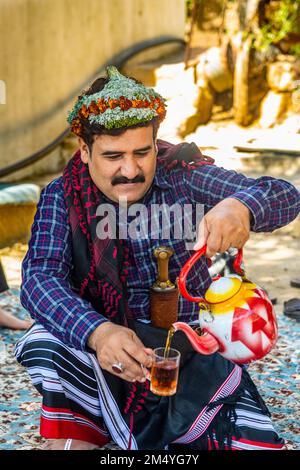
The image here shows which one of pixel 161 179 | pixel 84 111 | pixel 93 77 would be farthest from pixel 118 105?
pixel 93 77

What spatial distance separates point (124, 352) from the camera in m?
2.36

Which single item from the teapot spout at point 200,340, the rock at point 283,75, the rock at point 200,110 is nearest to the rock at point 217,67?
the rock at point 200,110

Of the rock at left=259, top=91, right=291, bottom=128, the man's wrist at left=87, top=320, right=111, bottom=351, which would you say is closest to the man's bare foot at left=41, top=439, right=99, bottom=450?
the man's wrist at left=87, top=320, right=111, bottom=351

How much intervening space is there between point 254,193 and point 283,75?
865 centimetres

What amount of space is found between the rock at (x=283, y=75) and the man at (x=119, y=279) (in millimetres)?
8314

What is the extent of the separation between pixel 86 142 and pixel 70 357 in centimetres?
78

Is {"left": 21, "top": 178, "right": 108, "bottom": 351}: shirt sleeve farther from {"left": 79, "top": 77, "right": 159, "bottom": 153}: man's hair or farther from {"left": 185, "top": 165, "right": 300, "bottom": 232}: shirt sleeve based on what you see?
{"left": 185, "top": 165, "right": 300, "bottom": 232}: shirt sleeve

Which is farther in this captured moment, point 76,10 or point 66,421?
point 76,10

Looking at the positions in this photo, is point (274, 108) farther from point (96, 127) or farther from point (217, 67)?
point (96, 127)

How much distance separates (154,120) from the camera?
2.74 m

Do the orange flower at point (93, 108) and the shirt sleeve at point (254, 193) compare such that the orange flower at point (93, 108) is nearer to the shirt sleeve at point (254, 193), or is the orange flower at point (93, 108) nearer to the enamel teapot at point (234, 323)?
the shirt sleeve at point (254, 193)

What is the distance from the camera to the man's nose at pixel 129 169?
266 centimetres

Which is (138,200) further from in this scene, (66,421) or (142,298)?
(66,421)
